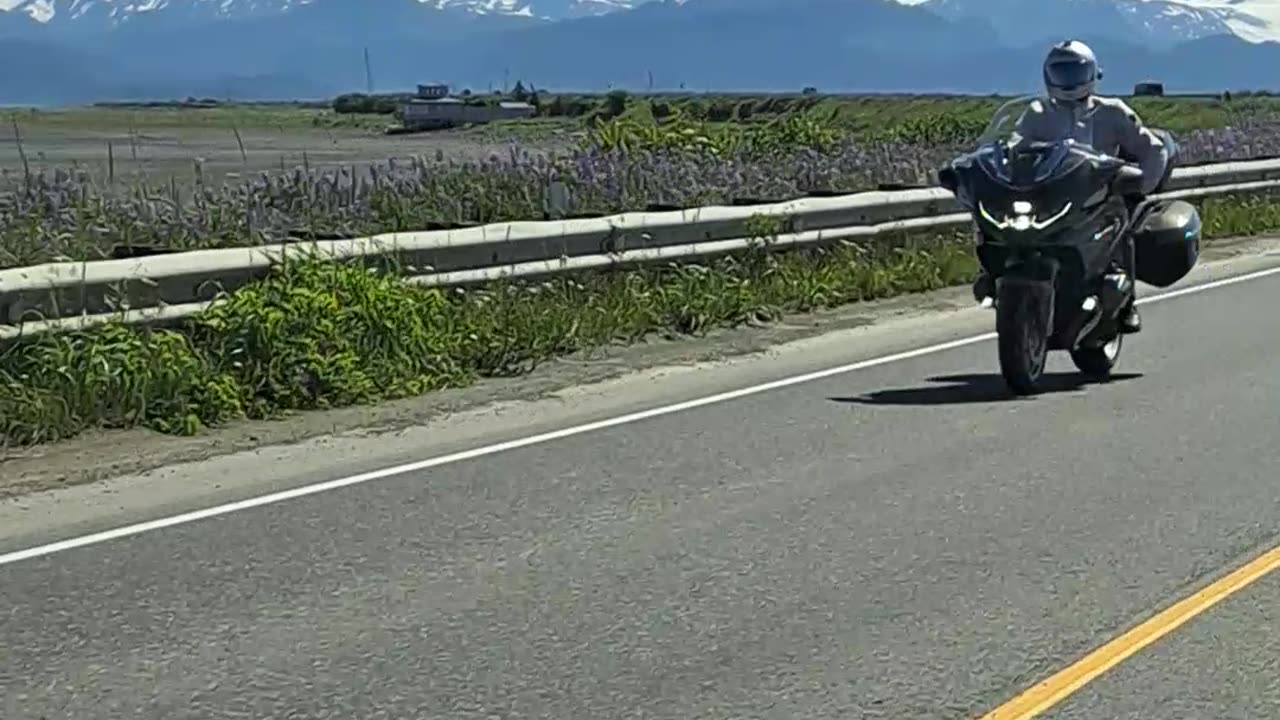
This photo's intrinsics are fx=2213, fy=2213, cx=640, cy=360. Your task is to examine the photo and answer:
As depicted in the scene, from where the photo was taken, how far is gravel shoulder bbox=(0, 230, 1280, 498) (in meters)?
9.93

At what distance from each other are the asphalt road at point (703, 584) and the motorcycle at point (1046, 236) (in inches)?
25.5

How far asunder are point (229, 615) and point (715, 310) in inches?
318

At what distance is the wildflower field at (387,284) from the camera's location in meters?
10.9

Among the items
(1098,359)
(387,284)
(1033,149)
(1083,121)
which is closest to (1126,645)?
(1033,149)

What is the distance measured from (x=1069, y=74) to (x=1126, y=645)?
563 centimetres

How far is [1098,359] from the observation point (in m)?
12.6

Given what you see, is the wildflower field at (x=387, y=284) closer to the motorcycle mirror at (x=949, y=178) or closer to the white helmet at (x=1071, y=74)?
the motorcycle mirror at (x=949, y=178)

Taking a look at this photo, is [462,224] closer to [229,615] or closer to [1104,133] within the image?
[1104,133]

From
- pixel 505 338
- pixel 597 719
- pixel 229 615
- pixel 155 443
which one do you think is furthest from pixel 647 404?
pixel 597 719

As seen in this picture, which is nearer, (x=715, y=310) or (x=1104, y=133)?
(x=1104, y=133)

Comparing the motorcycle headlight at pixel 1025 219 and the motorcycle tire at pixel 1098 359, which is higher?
the motorcycle headlight at pixel 1025 219

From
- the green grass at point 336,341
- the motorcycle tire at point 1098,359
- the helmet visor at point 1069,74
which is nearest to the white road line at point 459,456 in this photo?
the motorcycle tire at point 1098,359

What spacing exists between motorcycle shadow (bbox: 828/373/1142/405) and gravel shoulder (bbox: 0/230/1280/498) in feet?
4.82

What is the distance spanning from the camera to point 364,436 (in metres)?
10.7
